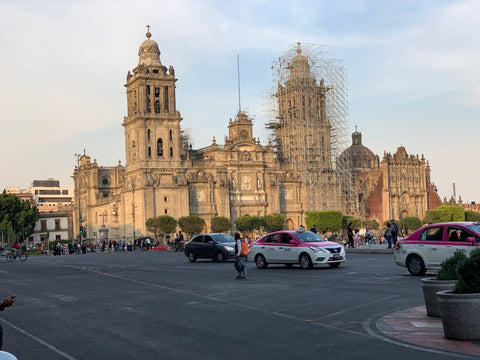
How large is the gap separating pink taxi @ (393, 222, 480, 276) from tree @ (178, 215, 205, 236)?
6037 centimetres

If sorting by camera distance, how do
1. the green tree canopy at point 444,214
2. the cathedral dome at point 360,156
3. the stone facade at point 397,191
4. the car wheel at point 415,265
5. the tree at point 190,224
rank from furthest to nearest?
the cathedral dome at point 360,156 < the stone facade at point 397,191 < the green tree canopy at point 444,214 < the tree at point 190,224 < the car wheel at point 415,265

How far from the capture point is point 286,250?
25328 millimetres

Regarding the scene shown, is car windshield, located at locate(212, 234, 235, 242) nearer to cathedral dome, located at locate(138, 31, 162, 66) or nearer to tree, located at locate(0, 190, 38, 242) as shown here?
cathedral dome, located at locate(138, 31, 162, 66)

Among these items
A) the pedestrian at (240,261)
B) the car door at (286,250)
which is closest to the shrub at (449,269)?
the pedestrian at (240,261)

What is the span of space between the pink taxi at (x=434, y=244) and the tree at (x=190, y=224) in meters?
60.4

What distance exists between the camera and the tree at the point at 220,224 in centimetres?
8181

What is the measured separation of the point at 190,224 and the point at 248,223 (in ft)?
22.3

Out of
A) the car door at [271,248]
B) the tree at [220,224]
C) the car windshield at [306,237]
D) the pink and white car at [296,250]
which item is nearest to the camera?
the pink and white car at [296,250]

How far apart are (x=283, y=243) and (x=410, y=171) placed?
80368mm

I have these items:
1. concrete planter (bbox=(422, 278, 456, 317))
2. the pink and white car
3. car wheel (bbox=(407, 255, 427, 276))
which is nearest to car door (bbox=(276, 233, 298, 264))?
the pink and white car

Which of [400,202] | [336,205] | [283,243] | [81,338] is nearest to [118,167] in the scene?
[336,205]

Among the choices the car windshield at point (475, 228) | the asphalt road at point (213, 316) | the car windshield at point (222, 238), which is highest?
the car windshield at point (475, 228)

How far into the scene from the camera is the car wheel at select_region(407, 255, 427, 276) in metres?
19.6

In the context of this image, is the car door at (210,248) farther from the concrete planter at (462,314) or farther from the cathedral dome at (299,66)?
the cathedral dome at (299,66)
